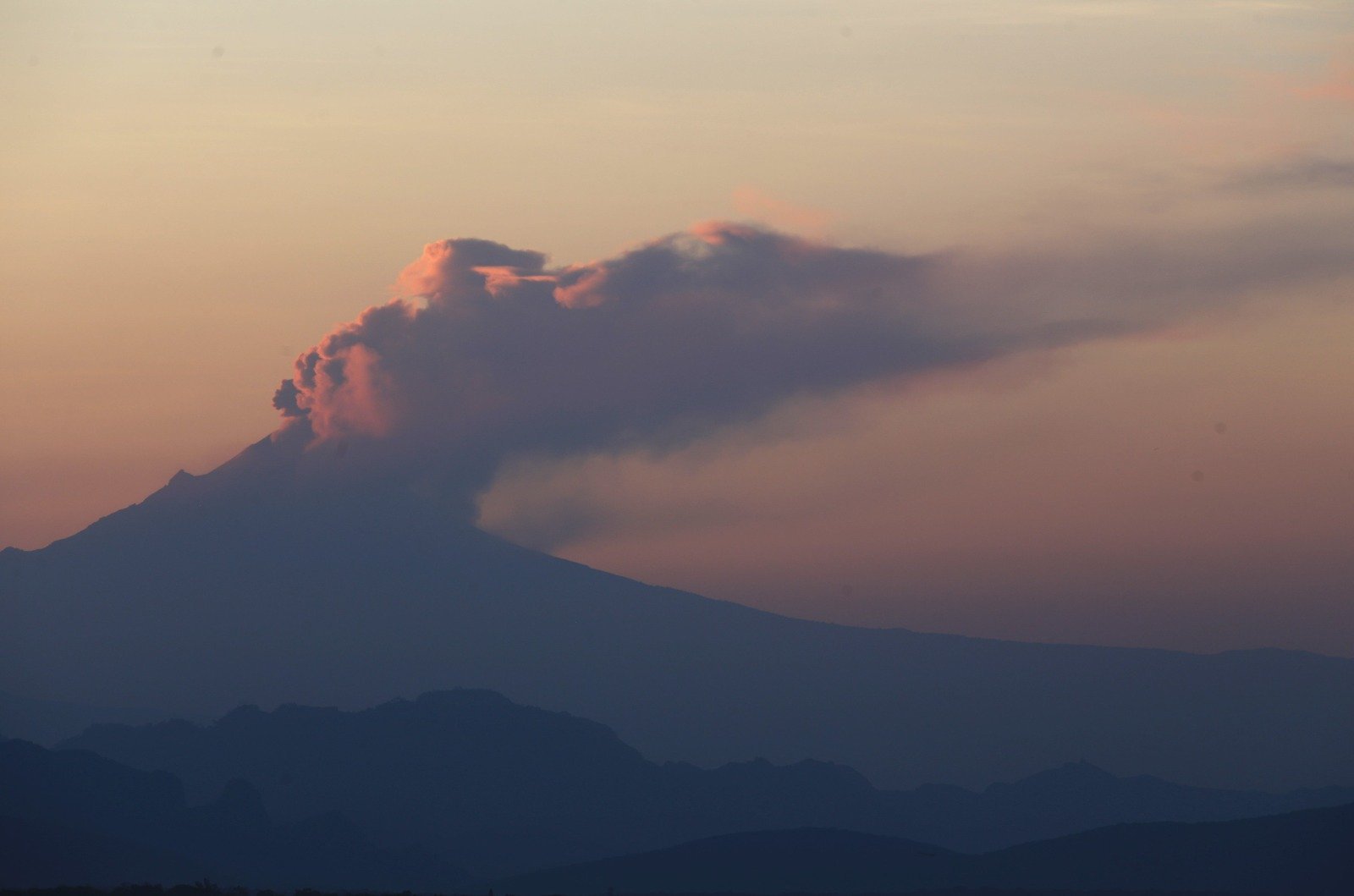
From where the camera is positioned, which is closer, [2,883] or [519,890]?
[2,883]

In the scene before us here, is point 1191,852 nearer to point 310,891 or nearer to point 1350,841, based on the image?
point 1350,841

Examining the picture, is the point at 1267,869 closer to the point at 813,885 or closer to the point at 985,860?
the point at 985,860

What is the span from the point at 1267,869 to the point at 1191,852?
6052 mm

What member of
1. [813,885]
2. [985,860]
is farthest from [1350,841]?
[813,885]

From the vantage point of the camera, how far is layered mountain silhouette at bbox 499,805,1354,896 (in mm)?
123000

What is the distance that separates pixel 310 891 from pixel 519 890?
77676 mm

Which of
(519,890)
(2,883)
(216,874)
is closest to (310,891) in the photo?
(2,883)

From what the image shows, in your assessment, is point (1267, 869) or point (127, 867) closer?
point (1267, 869)

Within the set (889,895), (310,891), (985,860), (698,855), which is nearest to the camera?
(310,891)

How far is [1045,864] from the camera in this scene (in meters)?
127

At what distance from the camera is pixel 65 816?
600ft

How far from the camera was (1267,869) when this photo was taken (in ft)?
411

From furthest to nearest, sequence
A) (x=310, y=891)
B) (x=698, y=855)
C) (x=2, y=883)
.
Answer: (x=698, y=855) < (x=2, y=883) < (x=310, y=891)

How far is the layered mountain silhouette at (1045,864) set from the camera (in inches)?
4843
